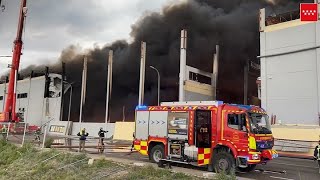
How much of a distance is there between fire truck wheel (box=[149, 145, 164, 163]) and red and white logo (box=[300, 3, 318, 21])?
997 inches

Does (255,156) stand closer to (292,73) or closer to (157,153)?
(157,153)

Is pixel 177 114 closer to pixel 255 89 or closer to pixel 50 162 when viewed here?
pixel 50 162

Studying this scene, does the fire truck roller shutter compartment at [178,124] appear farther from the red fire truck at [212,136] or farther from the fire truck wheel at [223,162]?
the fire truck wheel at [223,162]

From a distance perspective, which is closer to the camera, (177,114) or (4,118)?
(177,114)

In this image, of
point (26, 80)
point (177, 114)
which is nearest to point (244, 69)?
point (177, 114)

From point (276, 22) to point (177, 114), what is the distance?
90.6 ft

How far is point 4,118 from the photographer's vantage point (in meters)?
38.3

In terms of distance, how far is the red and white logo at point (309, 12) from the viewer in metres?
33.7

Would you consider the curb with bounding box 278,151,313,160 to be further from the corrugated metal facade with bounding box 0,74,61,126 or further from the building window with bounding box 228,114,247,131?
the corrugated metal facade with bounding box 0,74,61,126

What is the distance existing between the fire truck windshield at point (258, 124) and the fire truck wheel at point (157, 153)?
14.3 ft

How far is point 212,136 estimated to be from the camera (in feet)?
45.5

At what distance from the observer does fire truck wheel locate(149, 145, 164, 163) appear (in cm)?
1562

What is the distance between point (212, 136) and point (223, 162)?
45.2 inches

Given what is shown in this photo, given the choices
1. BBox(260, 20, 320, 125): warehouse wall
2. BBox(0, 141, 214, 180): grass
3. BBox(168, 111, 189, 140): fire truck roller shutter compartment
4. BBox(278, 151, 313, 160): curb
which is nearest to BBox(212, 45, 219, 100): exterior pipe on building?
BBox(260, 20, 320, 125): warehouse wall
